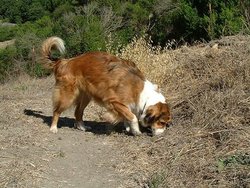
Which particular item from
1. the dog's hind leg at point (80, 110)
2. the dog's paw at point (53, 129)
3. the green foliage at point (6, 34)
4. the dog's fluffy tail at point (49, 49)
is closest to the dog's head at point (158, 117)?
the dog's hind leg at point (80, 110)

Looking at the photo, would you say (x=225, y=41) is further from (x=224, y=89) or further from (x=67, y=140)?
(x=67, y=140)

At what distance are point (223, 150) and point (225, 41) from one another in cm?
543

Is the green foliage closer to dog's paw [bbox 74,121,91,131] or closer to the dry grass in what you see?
the dry grass

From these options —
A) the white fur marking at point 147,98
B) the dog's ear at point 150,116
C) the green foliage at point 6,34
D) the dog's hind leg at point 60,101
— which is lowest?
the green foliage at point 6,34

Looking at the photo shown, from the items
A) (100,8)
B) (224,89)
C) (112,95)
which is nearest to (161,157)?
(112,95)

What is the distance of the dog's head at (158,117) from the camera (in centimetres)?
730

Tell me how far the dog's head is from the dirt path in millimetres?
723

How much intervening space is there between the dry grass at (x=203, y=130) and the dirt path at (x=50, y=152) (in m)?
0.36

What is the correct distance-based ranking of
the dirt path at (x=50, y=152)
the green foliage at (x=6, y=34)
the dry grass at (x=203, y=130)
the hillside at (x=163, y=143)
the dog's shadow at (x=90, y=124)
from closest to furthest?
the dry grass at (x=203, y=130) → the hillside at (x=163, y=143) → the dirt path at (x=50, y=152) → the dog's shadow at (x=90, y=124) → the green foliage at (x=6, y=34)

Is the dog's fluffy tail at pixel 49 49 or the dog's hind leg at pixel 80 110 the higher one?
the dog's fluffy tail at pixel 49 49

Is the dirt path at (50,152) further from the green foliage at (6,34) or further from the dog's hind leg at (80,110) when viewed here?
the green foliage at (6,34)

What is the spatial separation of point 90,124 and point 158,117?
1.85m

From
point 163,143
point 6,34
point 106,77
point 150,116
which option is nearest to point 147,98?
point 150,116

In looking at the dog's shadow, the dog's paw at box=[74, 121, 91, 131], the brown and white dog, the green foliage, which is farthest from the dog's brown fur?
the green foliage
